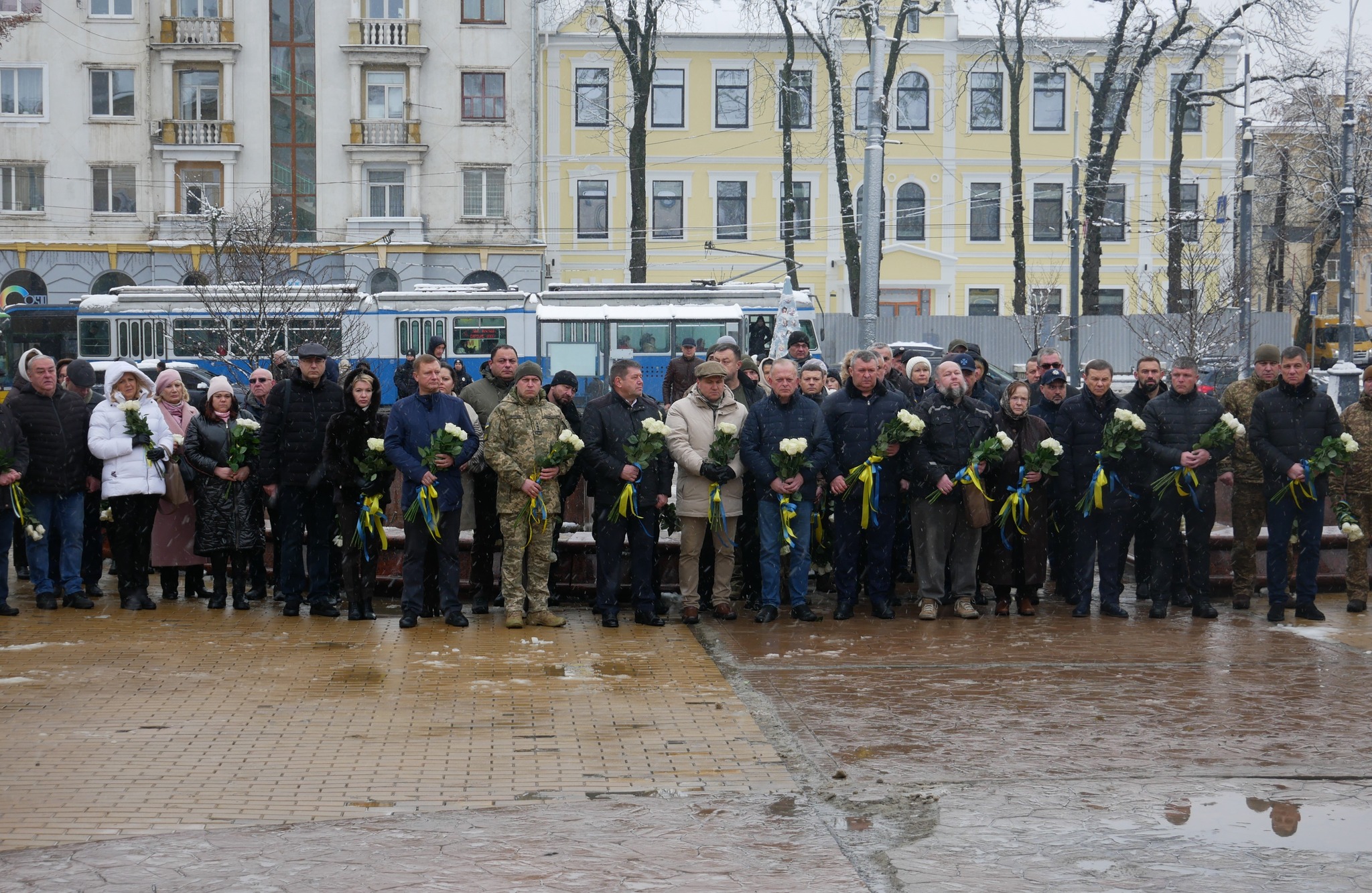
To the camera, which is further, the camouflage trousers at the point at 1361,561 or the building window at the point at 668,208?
the building window at the point at 668,208

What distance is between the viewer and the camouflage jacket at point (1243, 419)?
12305 millimetres

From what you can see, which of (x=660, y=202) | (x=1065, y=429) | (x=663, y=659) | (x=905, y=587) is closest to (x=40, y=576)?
(x=663, y=659)

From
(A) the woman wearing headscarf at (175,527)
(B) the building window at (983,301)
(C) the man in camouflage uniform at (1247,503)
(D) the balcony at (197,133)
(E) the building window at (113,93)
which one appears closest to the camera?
(C) the man in camouflage uniform at (1247,503)

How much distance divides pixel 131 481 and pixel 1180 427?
8.14 meters

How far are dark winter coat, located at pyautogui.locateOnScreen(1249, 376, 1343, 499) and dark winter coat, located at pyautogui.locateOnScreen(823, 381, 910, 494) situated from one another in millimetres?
2701

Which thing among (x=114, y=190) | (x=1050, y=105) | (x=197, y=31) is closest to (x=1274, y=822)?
(x=114, y=190)

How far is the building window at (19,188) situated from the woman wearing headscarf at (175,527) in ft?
129

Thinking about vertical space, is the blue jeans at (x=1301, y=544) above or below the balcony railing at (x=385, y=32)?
below

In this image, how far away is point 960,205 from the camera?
169 ft

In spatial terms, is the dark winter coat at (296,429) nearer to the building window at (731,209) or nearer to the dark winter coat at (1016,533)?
the dark winter coat at (1016,533)

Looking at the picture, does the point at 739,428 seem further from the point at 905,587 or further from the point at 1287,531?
the point at 1287,531


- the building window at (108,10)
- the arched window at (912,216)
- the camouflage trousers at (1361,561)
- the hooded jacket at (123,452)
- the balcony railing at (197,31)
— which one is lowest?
the camouflage trousers at (1361,561)

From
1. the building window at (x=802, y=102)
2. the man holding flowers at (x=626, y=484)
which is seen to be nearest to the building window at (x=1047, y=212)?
the building window at (x=802, y=102)

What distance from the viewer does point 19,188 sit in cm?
4834
